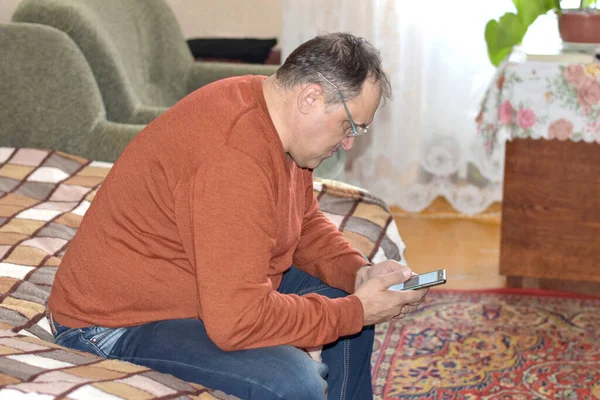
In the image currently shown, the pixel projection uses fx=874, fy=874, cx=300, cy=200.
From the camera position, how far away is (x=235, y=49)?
3.44 metres

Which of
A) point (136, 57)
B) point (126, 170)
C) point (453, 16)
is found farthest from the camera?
point (453, 16)

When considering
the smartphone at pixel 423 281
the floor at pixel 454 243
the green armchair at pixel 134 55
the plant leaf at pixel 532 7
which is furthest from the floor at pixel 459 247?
the smartphone at pixel 423 281

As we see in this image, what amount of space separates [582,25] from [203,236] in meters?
1.82

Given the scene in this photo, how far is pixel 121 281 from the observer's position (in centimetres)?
139

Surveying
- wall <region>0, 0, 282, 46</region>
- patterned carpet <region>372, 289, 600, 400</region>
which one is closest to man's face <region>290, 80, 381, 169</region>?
patterned carpet <region>372, 289, 600, 400</region>

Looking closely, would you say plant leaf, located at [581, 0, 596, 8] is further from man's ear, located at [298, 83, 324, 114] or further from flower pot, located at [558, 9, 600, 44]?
man's ear, located at [298, 83, 324, 114]

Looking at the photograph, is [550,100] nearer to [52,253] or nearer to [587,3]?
[587,3]

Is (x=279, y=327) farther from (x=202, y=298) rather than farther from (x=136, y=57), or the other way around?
(x=136, y=57)

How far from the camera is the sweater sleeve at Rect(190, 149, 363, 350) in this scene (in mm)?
1274

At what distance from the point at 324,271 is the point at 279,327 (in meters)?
Answer: 0.37

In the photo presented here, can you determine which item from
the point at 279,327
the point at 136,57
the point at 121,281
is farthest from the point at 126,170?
the point at 136,57

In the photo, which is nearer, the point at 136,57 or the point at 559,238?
the point at 559,238

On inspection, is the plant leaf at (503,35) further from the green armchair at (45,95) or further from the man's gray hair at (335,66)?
the man's gray hair at (335,66)

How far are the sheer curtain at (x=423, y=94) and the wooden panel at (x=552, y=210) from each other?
757 millimetres
